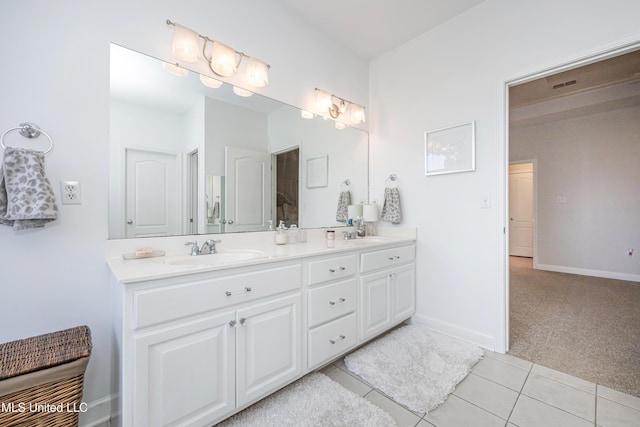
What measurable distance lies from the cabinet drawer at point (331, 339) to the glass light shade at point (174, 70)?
1.71 m

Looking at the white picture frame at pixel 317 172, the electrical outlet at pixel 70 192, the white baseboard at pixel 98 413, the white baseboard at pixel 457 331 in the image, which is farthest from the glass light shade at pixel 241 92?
the white baseboard at pixel 457 331

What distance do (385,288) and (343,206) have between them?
0.87 metres

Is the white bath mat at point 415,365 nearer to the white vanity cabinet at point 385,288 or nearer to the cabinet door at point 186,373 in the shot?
the white vanity cabinet at point 385,288

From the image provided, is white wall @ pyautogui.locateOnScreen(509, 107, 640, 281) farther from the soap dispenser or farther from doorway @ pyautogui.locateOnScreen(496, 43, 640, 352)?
the soap dispenser

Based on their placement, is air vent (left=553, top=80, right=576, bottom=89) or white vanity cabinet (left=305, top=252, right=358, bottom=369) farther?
air vent (left=553, top=80, right=576, bottom=89)

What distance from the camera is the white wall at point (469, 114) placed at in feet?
5.85

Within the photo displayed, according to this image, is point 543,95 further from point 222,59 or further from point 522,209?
point 222,59

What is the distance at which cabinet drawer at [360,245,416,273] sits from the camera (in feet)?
6.45

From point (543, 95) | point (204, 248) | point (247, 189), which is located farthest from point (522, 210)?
point (204, 248)

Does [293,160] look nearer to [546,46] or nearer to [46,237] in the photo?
[46,237]

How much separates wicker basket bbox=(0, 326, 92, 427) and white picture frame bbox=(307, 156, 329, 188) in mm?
1777

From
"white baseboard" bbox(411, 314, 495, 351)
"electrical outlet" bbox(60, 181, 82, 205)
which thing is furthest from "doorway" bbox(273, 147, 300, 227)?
"white baseboard" bbox(411, 314, 495, 351)

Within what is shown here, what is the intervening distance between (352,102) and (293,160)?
35.7 inches

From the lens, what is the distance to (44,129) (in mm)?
1251
